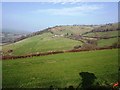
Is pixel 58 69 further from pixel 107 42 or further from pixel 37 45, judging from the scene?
pixel 107 42

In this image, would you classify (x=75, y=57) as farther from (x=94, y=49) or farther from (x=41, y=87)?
(x=41, y=87)

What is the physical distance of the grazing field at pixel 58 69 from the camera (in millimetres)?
11406

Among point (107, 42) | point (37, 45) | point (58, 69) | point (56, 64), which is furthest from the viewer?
point (107, 42)

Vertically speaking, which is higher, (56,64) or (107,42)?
(107,42)

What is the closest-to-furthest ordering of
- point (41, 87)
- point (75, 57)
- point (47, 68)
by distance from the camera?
point (41, 87)
point (47, 68)
point (75, 57)

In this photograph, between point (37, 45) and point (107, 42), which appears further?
point (107, 42)

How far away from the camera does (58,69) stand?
1320 cm

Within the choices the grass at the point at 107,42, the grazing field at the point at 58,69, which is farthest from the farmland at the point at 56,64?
the grass at the point at 107,42

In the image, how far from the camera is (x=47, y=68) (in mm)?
13242

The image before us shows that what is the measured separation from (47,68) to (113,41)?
29.4 ft

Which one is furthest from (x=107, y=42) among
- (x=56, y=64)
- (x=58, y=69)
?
(x=58, y=69)

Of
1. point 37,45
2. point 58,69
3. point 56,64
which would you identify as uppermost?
point 37,45

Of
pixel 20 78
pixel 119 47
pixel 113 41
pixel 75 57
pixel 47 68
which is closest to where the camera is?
pixel 20 78

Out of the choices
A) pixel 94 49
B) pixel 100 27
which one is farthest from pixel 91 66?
pixel 100 27
